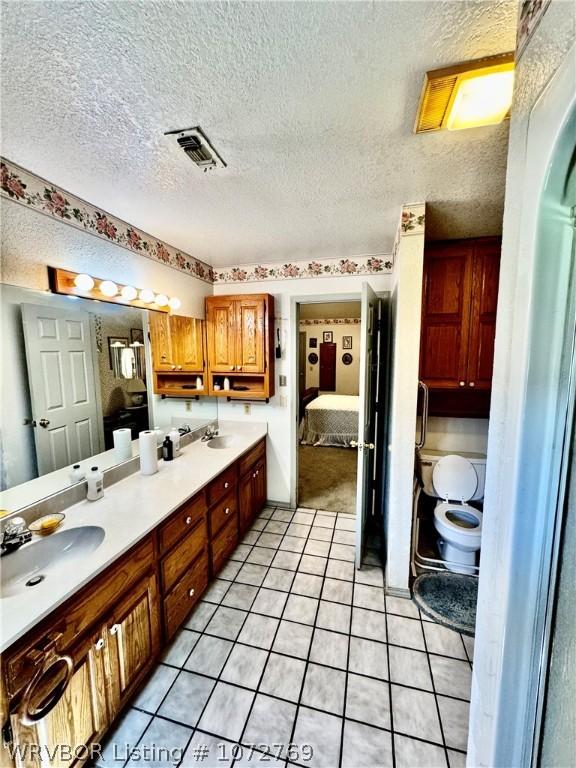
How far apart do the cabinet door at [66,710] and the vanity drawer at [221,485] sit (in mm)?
894

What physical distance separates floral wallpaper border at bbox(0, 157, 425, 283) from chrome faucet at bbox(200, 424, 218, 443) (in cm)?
144

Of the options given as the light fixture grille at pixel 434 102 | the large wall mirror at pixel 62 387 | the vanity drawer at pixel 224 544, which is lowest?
the vanity drawer at pixel 224 544

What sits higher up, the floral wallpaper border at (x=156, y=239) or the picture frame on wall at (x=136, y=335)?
the floral wallpaper border at (x=156, y=239)

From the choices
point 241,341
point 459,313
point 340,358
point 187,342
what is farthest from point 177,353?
point 340,358

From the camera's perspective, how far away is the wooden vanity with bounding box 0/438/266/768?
3.06 feet

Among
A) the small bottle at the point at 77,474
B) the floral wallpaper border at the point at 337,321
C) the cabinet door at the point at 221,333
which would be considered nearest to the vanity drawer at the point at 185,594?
the small bottle at the point at 77,474

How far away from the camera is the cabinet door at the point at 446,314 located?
214 cm

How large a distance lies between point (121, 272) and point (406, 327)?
1.85 meters

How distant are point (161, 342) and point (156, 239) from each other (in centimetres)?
77

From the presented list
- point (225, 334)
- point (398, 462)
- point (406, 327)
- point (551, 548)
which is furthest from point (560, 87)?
point (225, 334)

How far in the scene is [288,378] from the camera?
295 centimetres

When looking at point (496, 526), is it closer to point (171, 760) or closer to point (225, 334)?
point (171, 760)

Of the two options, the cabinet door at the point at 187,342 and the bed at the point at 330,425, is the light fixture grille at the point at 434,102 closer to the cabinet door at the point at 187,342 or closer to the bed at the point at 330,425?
the cabinet door at the point at 187,342

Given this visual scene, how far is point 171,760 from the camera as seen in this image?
1218mm
